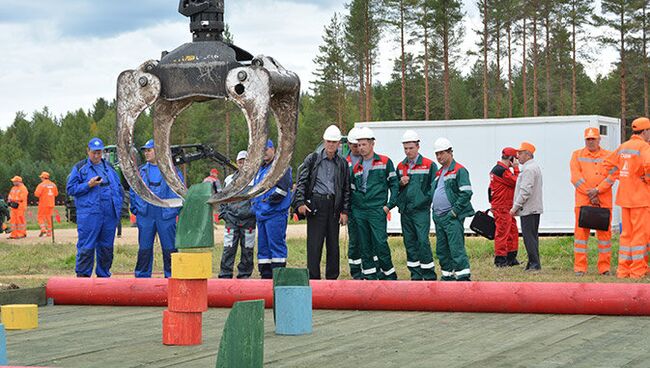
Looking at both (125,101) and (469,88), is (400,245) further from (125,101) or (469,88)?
(469,88)

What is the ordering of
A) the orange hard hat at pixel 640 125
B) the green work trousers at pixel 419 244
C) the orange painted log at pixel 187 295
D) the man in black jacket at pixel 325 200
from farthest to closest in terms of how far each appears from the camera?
the orange hard hat at pixel 640 125
the green work trousers at pixel 419 244
the man in black jacket at pixel 325 200
the orange painted log at pixel 187 295

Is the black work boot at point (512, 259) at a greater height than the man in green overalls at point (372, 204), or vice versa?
the man in green overalls at point (372, 204)

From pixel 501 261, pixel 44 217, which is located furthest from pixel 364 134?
pixel 44 217

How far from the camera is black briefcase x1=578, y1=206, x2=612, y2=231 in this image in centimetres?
1491

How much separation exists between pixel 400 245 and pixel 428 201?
7.94 m

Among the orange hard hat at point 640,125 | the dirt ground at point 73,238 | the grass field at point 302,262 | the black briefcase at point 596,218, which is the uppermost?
the orange hard hat at point 640,125

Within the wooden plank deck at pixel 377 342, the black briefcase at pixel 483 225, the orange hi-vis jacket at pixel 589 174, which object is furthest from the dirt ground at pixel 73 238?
the wooden plank deck at pixel 377 342

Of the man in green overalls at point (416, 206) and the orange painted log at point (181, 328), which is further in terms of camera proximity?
the man in green overalls at point (416, 206)

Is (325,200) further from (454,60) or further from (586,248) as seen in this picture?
(454,60)

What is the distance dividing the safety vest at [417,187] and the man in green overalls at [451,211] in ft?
0.33

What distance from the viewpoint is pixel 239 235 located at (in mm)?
14953

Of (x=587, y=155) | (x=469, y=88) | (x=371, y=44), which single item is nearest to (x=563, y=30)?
(x=371, y=44)

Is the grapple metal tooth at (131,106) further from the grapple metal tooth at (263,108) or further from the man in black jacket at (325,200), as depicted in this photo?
the man in black jacket at (325,200)

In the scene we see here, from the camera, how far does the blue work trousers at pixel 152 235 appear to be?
14.2 m
